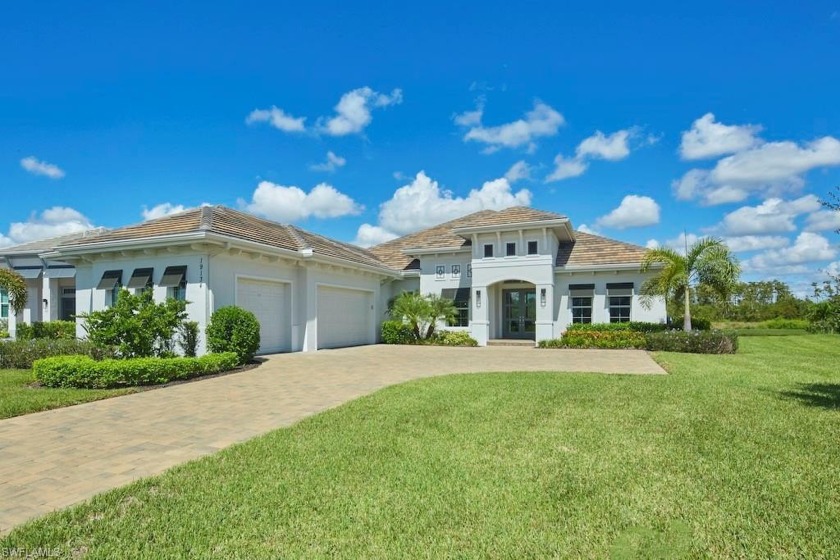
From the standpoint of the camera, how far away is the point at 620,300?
22266mm

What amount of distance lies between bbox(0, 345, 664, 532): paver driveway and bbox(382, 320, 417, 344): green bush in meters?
9.14

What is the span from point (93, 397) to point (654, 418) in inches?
393

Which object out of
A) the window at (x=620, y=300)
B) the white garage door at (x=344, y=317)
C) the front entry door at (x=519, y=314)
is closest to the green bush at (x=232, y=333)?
the white garage door at (x=344, y=317)

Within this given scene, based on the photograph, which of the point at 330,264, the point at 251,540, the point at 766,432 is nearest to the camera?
the point at 251,540

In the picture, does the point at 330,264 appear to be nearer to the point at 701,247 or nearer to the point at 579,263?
the point at 579,263

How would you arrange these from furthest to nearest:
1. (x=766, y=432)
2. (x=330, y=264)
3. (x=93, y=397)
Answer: (x=330, y=264) → (x=93, y=397) → (x=766, y=432)

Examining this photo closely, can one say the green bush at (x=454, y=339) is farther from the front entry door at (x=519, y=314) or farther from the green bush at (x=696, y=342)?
the green bush at (x=696, y=342)

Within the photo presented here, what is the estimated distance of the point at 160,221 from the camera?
16.7m

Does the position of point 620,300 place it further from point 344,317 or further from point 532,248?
point 344,317

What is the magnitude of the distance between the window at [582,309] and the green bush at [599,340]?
6.00ft

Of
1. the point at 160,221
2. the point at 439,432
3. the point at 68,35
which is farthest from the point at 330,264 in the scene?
the point at 439,432

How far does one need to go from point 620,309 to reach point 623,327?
135cm

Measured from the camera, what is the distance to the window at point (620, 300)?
72.4 ft

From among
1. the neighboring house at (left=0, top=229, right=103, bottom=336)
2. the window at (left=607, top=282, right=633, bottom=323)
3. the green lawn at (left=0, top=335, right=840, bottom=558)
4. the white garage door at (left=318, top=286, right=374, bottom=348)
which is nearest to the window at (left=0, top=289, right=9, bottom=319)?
the neighboring house at (left=0, top=229, right=103, bottom=336)
